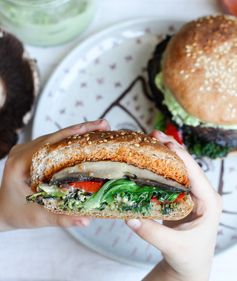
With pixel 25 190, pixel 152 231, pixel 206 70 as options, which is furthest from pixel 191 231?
pixel 206 70

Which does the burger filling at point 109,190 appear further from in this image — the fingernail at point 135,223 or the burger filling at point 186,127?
the burger filling at point 186,127

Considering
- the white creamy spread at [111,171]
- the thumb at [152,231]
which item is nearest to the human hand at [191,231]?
the thumb at [152,231]

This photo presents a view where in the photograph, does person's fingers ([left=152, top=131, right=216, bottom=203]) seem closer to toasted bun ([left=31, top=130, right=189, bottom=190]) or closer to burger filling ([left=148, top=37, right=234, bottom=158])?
toasted bun ([left=31, top=130, right=189, bottom=190])

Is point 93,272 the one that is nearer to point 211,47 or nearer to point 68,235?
point 68,235

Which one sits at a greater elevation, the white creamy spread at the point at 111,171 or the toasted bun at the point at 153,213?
the white creamy spread at the point at 111,171

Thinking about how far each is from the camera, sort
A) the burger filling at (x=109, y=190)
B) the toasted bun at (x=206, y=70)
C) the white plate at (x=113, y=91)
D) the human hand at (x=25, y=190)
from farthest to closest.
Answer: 1. the white plate at (x=113, y=91)
2. the toasted bun at (x=206, y=70)
3. the human hand at (x=25, y=190)
4. the burger filling at (x=109, y=190)
